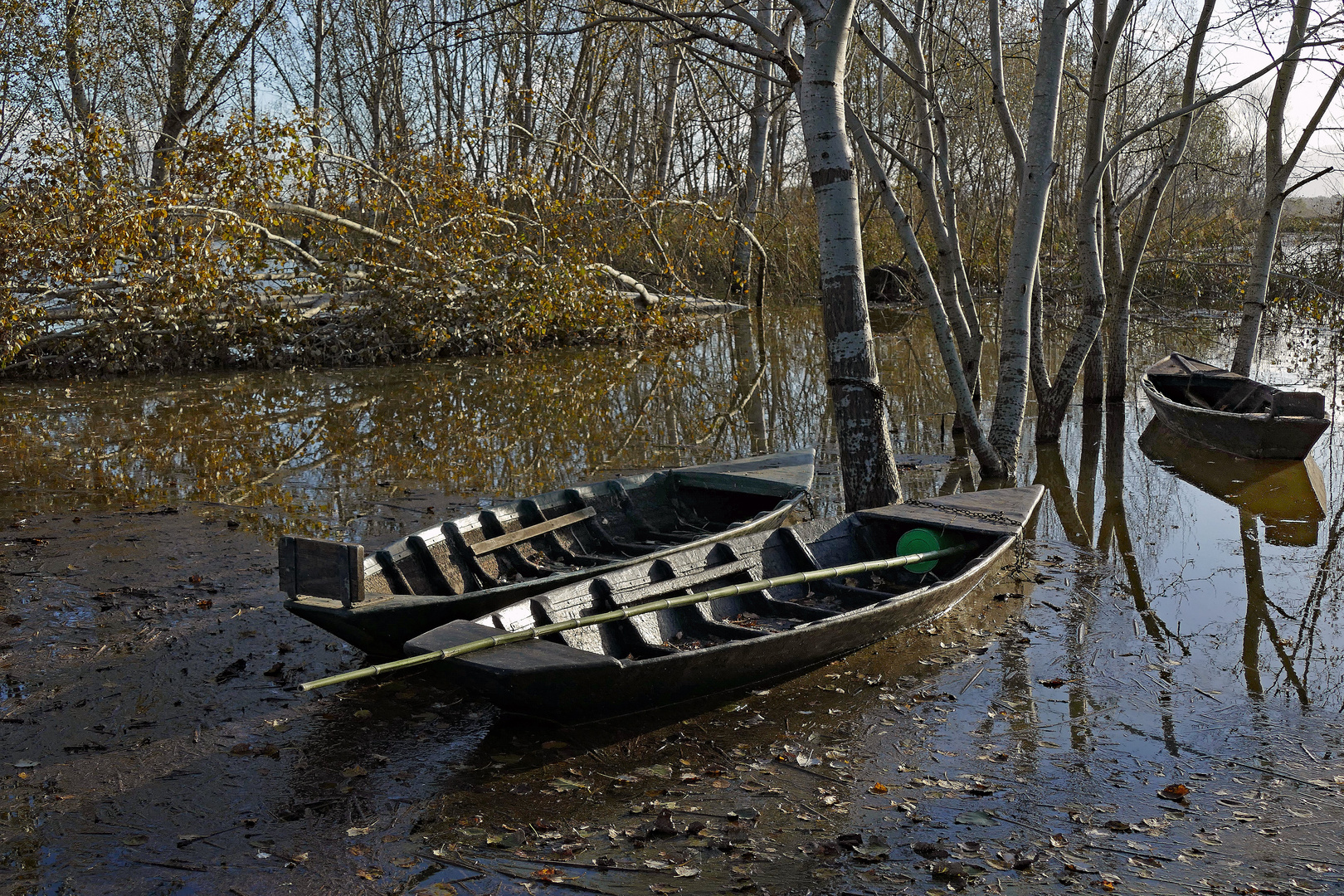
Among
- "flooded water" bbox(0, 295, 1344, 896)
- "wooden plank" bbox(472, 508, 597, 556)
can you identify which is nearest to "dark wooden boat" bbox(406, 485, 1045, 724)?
"flooded water" bbox(0, 295, 1344, 896)

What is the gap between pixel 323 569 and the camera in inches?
186

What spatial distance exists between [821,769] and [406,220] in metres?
14.4

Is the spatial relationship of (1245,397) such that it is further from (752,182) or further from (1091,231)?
(752,182)

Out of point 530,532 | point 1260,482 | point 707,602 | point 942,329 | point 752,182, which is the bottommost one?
point 1260,482

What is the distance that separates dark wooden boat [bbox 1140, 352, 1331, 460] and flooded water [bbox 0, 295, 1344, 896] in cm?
54

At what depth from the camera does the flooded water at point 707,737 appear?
365 cm

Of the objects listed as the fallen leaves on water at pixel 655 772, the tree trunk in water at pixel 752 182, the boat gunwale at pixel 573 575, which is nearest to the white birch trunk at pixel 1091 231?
the boat gunwale at pixel 573 575

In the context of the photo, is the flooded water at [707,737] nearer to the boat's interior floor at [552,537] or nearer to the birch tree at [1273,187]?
the boat's interior floor at [552,537]

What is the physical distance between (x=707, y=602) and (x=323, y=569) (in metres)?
2.15

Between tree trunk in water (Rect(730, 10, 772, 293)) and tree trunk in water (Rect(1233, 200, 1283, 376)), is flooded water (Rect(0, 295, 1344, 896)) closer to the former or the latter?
tree trunk in water (Rect(1233, 200, 1283, 376))

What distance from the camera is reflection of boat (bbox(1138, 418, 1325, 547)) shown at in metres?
8.27

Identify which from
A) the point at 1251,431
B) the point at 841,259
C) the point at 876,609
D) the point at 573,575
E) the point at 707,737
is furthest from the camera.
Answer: the point at 1251,431

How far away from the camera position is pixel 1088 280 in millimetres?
11047

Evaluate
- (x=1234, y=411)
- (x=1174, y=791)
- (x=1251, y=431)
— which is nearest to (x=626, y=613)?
(x=1174, y=791)
